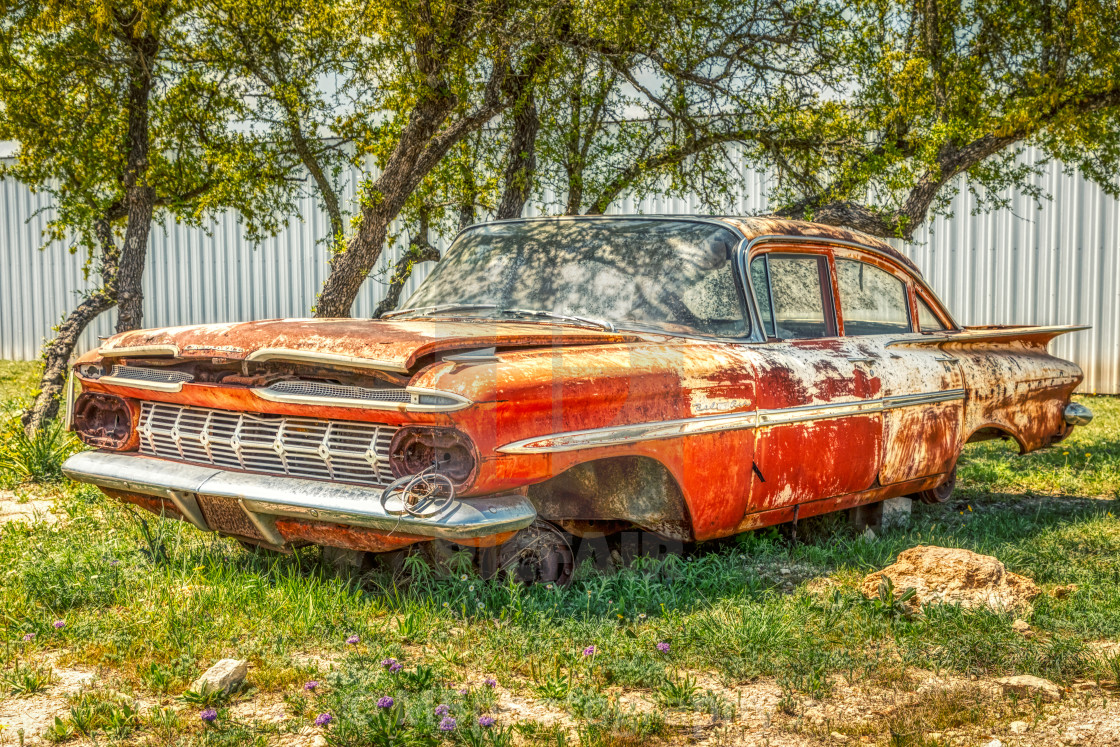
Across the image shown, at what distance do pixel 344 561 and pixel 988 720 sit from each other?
241 centimetres

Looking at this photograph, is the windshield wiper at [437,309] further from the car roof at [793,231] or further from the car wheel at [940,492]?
the car wheel at [940,492]

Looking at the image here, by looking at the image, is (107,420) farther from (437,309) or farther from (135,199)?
(135,199)

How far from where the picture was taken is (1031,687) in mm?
3084

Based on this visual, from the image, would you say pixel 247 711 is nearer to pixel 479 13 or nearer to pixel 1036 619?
pixel 1036 619

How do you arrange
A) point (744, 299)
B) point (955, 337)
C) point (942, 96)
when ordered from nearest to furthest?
point (744, 299) → point (955, 337) → point (942, 96)

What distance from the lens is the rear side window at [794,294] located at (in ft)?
14.7

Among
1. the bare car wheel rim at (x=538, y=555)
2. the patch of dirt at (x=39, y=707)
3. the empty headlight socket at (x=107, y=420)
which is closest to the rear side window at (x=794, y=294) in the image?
the bare car wheel rim at (x=538, y=555)

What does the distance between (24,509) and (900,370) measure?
15.9ft

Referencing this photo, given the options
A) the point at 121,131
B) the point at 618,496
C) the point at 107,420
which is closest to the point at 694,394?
the point at 618,496

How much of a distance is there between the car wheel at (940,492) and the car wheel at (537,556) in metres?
2.38

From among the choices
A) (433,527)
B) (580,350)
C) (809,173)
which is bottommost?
(433,527)

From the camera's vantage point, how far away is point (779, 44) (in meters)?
7.23

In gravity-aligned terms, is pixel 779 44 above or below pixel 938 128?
above

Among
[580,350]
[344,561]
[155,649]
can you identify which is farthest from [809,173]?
[155,649]
